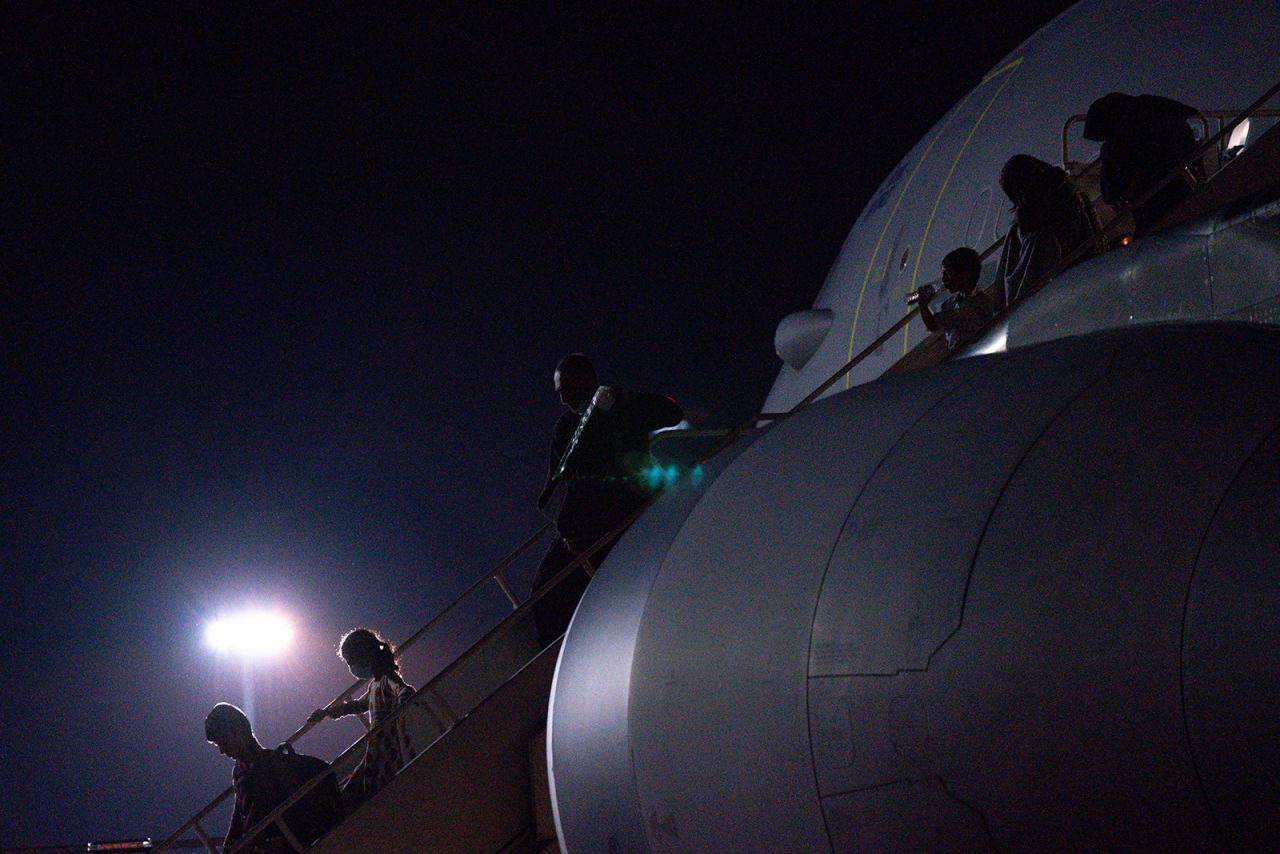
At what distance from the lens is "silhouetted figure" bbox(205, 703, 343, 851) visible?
7.55 metres

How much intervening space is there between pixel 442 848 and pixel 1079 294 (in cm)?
453

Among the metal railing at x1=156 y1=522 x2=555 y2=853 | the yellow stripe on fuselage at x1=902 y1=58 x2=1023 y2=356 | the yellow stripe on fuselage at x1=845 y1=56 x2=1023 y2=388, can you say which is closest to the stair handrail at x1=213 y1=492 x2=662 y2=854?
the metal railing at x1=156 y1=522 x2=555 y2=853

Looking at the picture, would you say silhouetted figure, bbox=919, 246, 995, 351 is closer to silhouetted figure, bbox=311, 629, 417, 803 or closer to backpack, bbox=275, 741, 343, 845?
silhouetted figure, bbox=311, 629, 417, 803

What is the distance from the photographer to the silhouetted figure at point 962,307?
7309 millimetres

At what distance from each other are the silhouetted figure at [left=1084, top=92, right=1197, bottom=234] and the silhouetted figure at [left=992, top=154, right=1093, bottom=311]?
1.07 ft

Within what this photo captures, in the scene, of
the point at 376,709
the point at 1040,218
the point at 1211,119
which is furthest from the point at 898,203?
the point at 376,709

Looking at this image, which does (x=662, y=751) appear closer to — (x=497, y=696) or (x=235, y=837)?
(x=497, y=696)

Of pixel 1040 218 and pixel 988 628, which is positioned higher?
pixel 1040 218

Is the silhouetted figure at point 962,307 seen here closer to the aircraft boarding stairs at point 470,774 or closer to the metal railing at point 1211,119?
the aircraft boarding stairs at point 470,774

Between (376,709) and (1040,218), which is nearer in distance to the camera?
(1040,218)

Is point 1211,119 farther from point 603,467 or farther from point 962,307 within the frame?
point 603,467

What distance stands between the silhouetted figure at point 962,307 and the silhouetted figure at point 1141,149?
85cm

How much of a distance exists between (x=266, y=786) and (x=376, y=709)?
871 mm

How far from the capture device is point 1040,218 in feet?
22.0
